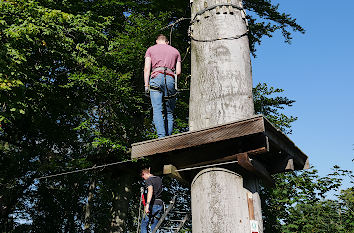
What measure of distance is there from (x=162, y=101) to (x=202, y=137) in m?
1.86

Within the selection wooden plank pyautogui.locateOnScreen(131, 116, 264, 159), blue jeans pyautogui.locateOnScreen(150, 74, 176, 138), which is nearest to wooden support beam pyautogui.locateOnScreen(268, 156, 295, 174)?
wooden plank pyautogui.locateOnScreen(131, 116, 264, 159)

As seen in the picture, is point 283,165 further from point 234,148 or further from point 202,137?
point 202,137

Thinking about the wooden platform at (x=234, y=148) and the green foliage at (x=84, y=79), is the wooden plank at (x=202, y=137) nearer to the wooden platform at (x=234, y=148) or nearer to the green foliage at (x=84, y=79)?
the wooden platform at (x=234, y=148)

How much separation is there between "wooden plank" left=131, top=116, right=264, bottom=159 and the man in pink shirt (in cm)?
111

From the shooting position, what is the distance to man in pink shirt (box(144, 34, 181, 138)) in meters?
4.56

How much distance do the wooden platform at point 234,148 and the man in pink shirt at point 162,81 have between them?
1.15 m

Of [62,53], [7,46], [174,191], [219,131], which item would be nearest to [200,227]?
[219,131]

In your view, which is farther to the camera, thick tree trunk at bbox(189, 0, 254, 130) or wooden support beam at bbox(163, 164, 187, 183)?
wooden support beam at bbox(163, 164, 187, 183)

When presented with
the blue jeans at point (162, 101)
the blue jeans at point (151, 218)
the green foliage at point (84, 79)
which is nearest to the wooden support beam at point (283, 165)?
the blue jeans at point (162, 101)

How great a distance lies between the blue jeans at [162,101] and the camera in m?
4.51

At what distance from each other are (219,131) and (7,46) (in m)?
8.01

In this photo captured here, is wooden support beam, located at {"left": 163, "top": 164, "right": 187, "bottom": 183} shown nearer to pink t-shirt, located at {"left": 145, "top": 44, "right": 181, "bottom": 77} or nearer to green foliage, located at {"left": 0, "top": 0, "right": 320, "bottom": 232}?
pink t-shirt, located at {"left": 145, "top": 44, "right": 181, "bottom": 77}

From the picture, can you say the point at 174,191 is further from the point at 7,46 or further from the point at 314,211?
the point at 7,46

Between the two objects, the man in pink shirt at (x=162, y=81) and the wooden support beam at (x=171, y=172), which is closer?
the wooden support beam at (x=171, y=172)
